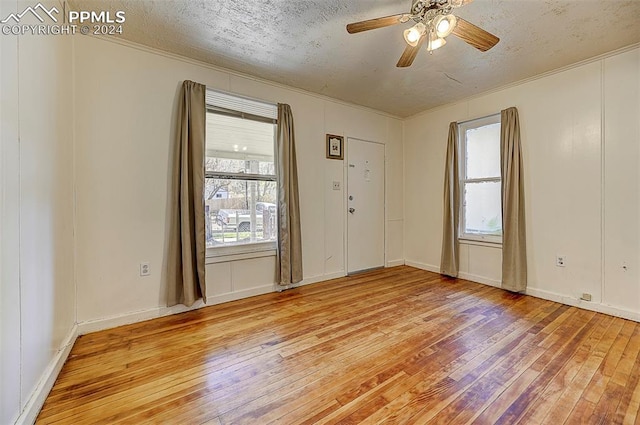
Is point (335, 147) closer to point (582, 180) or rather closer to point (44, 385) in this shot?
point (582, 180)

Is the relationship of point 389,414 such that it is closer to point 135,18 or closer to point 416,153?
point 135,18

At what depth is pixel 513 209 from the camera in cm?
322

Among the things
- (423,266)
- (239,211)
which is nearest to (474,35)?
(239,211)

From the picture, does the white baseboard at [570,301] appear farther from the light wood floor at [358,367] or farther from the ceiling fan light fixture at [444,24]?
the ceiling fan light fixture at [444,24]

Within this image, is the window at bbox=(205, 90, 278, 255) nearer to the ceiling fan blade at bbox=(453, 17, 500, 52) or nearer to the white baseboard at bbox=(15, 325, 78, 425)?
the white baseboard at bbox=(15, 325, 78, 425)

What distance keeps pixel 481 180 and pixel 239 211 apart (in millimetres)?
3169

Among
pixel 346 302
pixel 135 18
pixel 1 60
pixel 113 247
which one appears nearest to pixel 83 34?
pixel 135 18

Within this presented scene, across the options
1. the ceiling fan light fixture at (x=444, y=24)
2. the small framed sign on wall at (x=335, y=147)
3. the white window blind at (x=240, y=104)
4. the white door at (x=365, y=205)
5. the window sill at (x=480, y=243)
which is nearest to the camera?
the ceiling fan light fixture at (x=444, y=24)

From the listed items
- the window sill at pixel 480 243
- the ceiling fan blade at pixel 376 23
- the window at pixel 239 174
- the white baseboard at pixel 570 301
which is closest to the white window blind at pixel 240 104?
the window at pixel 239 174

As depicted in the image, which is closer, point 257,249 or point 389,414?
point 389,414

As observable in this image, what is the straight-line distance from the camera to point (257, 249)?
127 inches

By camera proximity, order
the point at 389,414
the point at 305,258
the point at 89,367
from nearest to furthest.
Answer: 1. the point at 389,414
2. the point at 89,367
3. the point at 305,258

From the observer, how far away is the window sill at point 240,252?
9.56 feet

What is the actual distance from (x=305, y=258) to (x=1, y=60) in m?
2.97
